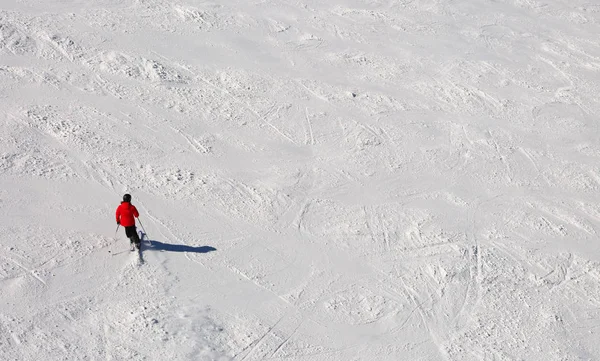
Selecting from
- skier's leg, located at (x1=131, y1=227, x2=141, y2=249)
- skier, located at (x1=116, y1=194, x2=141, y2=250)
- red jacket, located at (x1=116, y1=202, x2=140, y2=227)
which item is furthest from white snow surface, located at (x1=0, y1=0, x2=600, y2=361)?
red jacket, located at (x1=116, y1=202, x2=140, y2=227)

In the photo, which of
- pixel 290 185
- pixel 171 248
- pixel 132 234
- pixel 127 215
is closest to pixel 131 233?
pixel 132 234

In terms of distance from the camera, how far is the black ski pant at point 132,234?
1204cm

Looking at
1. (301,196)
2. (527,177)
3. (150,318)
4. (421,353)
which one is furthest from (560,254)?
(150,318)

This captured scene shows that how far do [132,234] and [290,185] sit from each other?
424 centimetres

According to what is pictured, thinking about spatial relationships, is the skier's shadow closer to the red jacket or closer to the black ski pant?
the black ski pant

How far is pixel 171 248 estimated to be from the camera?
42.2ft

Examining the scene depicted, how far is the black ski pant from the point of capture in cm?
1204

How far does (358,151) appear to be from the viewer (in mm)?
16547

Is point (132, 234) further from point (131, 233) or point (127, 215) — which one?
point (127, 215)

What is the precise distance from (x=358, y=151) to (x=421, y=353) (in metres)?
6.08

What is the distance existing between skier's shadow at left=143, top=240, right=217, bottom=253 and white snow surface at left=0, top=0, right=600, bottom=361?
0.13 feet

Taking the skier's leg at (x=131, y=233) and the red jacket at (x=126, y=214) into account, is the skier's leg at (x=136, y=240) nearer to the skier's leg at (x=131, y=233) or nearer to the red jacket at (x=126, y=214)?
the skier's leg at (x=131, y=233)

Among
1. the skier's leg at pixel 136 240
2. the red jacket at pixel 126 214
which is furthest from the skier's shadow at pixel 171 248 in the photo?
the red jacket at pixel 126 214

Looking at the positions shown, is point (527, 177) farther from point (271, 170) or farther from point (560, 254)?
point (271, 170)
